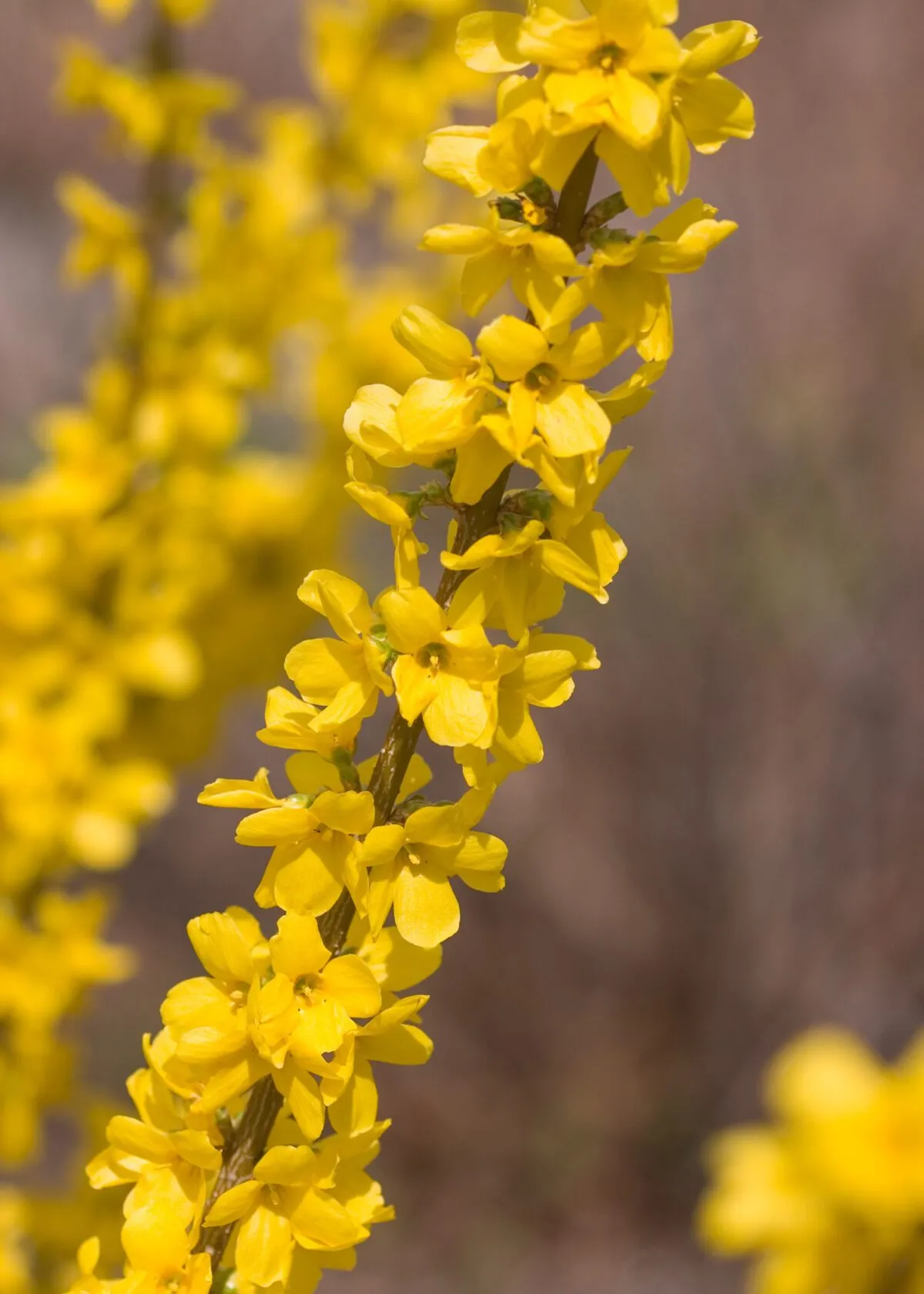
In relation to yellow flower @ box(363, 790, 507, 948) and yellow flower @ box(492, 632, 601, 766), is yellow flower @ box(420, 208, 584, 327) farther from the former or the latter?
yellow flower @ box(363, 790, 507, 948)

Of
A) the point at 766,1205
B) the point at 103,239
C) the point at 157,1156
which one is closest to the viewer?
the point at 157,1156

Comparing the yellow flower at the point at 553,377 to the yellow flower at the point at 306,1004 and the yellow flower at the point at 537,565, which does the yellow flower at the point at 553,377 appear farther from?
the yellow flower at the point at 306,1004

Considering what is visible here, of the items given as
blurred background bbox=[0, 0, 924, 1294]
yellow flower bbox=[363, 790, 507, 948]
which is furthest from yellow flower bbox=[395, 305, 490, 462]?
blurred background bbox=[0, 0, 924, 1294]

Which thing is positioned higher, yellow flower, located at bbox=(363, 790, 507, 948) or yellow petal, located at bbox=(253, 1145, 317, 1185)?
yellow flower, located at bbox=(363, 790, 507, 948)

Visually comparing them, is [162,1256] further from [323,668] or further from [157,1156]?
[323,668]

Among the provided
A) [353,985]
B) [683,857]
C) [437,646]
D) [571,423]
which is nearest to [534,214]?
[571,423]

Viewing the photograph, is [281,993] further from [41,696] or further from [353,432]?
[41,696]

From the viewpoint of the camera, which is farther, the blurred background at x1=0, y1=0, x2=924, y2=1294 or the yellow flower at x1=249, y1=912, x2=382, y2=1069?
the blurred background at x1=0, y1=0, x2=924, y2=1294
